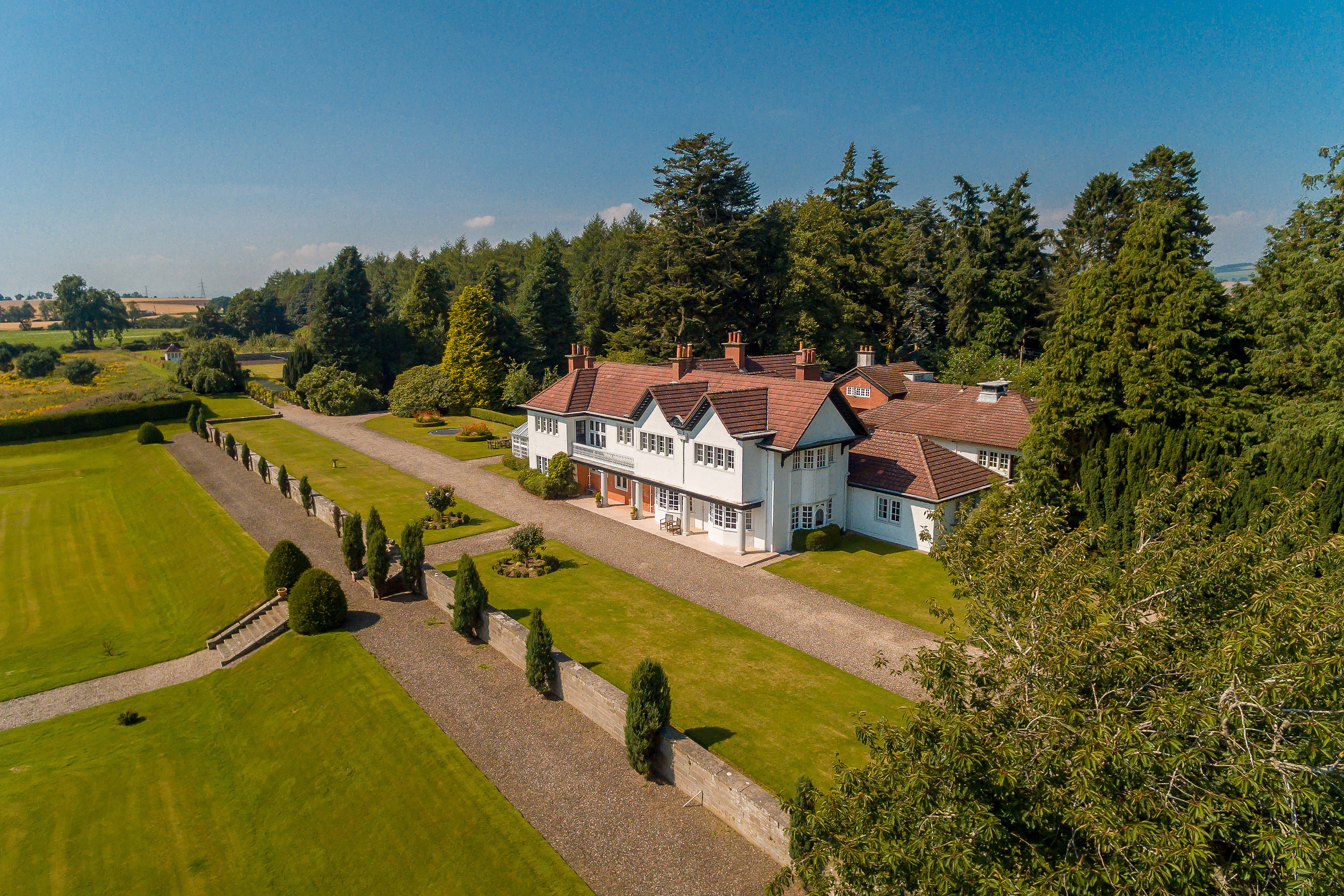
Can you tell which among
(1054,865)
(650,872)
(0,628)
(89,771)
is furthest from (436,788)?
(0,628)

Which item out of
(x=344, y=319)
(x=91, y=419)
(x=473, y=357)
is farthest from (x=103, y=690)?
(x=344, y=319)

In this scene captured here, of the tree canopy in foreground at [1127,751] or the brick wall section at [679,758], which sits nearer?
the tree canopy in foreground at [1127,751]

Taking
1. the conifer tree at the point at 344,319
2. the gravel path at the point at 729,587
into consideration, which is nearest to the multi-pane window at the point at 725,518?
the gravel path at the point at 729,587

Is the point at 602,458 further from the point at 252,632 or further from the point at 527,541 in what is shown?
the point at 252,632

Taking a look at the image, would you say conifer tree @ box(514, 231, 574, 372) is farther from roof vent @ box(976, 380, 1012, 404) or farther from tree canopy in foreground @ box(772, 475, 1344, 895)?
tree canopy in foreground @ box(772, 475, 1344, 895)

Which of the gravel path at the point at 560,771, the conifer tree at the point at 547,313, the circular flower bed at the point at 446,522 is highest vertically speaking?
the conifer tree at the point at 547,313

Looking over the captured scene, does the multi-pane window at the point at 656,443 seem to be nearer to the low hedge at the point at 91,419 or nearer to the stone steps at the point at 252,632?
the stone steps at the point at 252,632
